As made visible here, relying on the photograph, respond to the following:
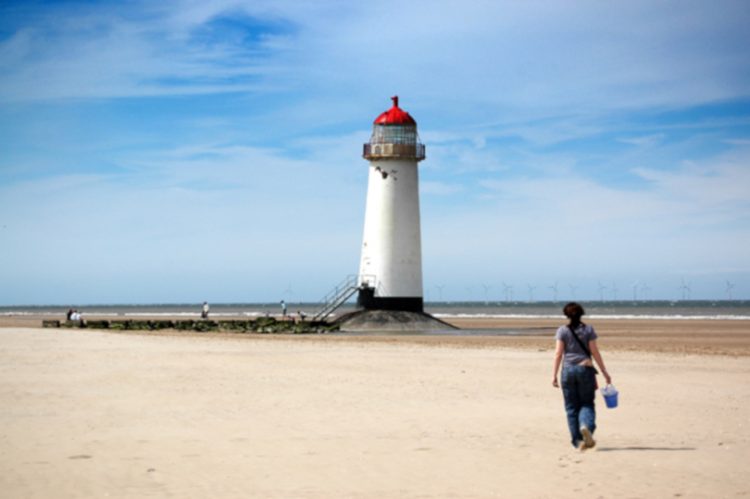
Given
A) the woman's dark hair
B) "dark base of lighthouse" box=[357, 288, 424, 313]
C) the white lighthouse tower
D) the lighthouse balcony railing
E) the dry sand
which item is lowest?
the dry sand

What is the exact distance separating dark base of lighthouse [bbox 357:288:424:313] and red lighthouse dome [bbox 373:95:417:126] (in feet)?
25.1

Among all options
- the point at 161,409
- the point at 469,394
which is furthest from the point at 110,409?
the point at 469,394

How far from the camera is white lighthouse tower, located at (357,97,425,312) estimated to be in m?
43.3

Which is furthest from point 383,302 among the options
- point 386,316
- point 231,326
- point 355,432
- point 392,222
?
point 355,432

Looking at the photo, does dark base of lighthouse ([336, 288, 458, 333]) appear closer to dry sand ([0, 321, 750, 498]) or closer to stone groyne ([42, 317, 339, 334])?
stone groyne ([42, 317, 339, 334])

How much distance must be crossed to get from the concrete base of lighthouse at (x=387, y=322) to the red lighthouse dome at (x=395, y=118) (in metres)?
8.56

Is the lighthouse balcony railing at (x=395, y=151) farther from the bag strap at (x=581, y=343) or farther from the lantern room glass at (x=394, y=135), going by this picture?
the bag strap at (x=581, y=343)

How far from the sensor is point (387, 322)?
43062 millimetres

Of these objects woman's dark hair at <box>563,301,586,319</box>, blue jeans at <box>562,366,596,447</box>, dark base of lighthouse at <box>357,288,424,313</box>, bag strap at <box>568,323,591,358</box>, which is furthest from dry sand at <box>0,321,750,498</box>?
dark base of lighthouse at <box>357,288,424,313</box>

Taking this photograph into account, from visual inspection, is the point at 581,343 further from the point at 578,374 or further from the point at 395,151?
the point at 395,151

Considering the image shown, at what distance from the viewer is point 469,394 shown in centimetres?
1641

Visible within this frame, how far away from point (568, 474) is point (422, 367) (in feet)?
39.7

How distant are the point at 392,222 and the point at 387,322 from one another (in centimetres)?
446

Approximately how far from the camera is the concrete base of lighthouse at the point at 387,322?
42938 millimetres
